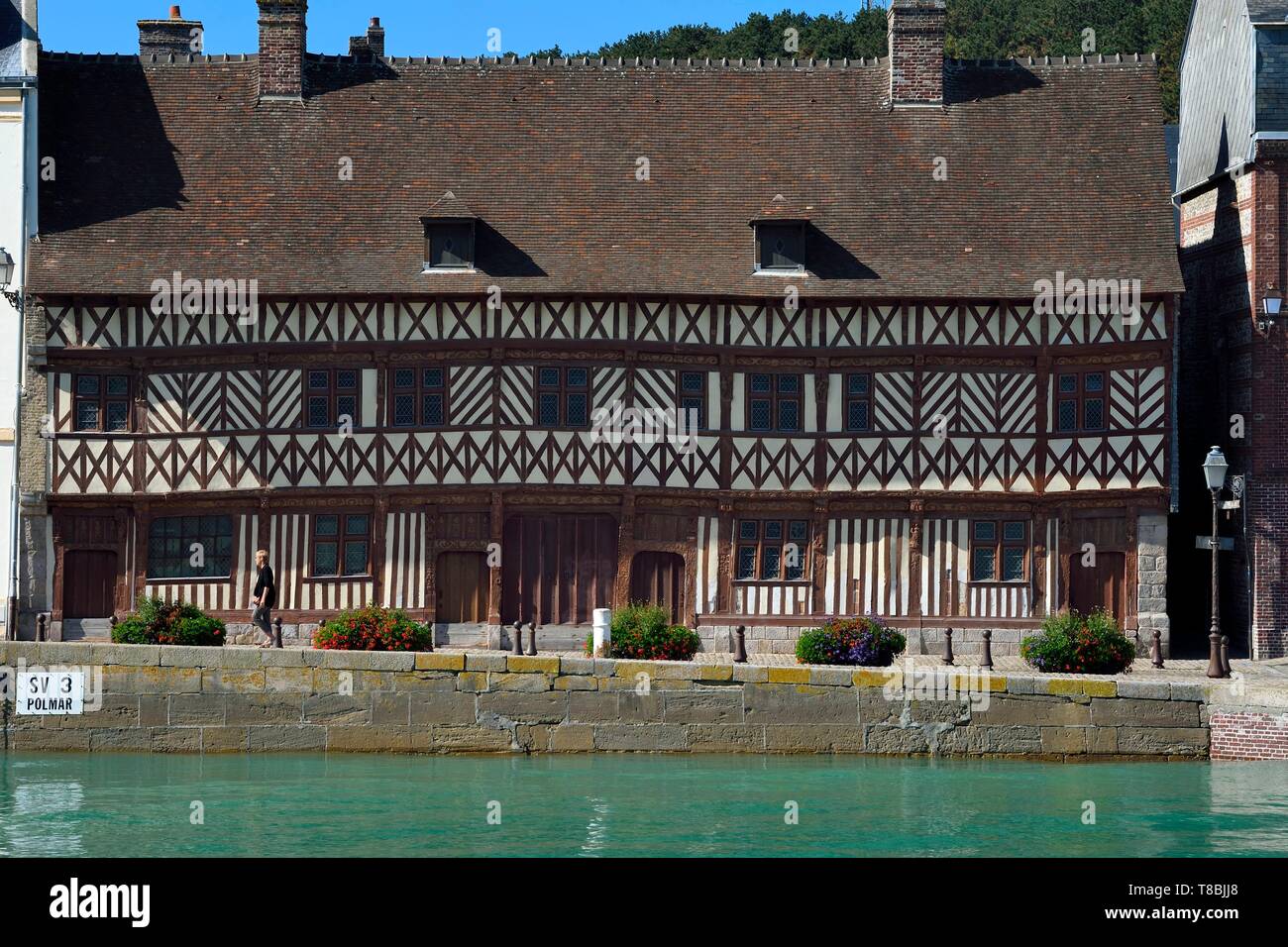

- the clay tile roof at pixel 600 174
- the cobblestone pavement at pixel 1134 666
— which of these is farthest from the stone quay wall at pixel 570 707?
the clay tile roof at pixel 600 174

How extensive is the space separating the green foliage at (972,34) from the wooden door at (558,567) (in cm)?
2852

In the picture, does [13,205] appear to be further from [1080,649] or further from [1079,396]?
[1080,649]

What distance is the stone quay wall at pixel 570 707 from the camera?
1877 cm

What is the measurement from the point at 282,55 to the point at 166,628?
979 centimetres

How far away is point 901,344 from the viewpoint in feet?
78.6

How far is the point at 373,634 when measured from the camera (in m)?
19.7

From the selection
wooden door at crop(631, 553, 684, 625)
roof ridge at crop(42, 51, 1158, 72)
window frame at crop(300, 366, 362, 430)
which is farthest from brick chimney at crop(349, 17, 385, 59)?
wooden door at crop(631, 553, 684, 625)

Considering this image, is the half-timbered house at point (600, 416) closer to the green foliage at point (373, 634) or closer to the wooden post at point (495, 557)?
the wooden post at point (495, 557)

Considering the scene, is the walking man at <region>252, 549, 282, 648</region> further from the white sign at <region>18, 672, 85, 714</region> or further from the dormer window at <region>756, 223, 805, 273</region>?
the dormer window at <region>756, 223, 805, 273</region>

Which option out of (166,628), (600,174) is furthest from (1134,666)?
(166,628)

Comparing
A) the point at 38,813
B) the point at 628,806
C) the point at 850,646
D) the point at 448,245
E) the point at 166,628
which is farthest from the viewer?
the point at 448,245

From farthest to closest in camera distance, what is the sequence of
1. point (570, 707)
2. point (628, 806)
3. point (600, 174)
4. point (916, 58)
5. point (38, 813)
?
point (916, 58)
point (600, 174)
point (570, 707)
point (628, 806)
point (38, 813)

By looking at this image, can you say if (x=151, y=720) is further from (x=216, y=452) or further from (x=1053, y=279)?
(x=1053, y=279)

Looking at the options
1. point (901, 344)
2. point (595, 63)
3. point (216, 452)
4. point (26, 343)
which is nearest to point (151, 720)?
point (216, 452)
